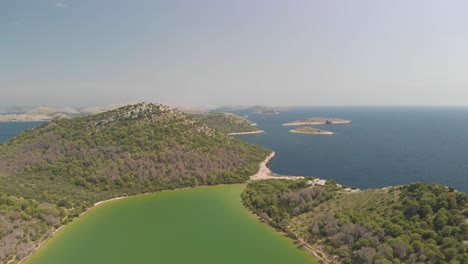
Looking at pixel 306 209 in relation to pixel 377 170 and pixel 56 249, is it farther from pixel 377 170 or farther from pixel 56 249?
pixel 377 170

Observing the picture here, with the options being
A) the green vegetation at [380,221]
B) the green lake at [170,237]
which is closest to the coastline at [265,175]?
the green lake at [170,237]

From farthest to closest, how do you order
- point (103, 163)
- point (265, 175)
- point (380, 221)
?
point (265, 175) → point (103, 163) → point (380, 221)

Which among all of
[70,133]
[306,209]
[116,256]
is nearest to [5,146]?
[70,133]

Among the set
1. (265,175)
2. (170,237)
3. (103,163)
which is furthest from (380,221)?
(103,163)

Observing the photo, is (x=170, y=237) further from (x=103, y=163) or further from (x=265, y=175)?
(x=265, y=175)

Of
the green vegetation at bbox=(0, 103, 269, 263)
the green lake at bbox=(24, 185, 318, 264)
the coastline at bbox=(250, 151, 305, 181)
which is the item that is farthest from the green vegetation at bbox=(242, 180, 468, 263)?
the green vegetation at bbox=(0, 103, 269, 263)
